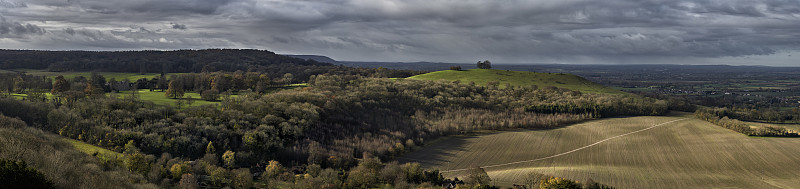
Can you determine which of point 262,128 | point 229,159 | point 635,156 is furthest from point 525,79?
point 229,159

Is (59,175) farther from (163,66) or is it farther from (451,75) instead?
(163,66)

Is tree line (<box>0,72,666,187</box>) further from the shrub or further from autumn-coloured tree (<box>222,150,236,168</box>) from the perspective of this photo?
the shrub

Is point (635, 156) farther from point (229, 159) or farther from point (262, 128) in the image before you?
point (229, 159)

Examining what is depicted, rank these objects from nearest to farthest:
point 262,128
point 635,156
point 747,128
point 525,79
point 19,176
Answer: point 19,176
point 262,128
point 635,156
point 747,128
point 525,79

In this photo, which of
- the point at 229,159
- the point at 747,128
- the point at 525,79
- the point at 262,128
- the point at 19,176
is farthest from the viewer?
the point at 525,79

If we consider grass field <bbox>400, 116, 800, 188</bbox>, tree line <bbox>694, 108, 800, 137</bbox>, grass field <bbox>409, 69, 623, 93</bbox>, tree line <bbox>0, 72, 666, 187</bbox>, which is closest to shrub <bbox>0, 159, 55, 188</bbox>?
tree line <bbox>0, 72, 666, 187</bbox>
